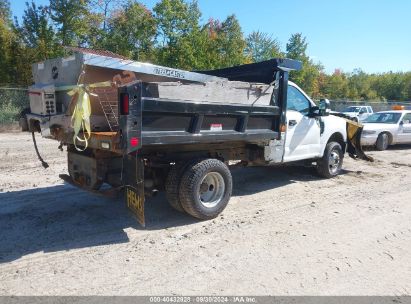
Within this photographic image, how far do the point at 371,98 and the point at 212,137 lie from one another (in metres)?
65.4

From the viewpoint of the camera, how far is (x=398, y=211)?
5848 mm

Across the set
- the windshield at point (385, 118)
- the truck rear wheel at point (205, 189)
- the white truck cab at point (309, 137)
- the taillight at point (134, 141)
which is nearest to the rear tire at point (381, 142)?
the windshield at point (385, 118)

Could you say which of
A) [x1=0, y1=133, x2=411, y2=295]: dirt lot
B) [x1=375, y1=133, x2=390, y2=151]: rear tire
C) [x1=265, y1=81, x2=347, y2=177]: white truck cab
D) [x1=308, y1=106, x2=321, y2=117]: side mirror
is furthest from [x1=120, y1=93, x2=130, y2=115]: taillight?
[x1=375, y1=133, x2=390, y2=151]: rear tire

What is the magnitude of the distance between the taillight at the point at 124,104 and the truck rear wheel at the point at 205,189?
1.26m

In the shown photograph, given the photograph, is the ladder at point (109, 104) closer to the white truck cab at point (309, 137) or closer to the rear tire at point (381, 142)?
the white truck cab at point (309, 137)

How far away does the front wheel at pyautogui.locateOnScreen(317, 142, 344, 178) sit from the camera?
7.96 metres

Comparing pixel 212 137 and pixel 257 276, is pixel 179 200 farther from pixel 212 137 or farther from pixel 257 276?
pixel 257 276

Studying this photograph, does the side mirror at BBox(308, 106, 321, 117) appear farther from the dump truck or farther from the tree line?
the tree line

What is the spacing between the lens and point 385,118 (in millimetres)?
14180

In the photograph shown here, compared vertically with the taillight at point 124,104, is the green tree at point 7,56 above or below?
above

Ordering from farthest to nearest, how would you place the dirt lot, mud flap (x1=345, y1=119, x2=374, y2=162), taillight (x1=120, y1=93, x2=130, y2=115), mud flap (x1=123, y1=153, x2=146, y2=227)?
mud flap (x1=345, y1=119, x2=374, y2=162) < mud flap (x1=123, y1=153, x2=146, y2=227) < taillight (x1=120, y1=93, x2=130, y2=115) < the dirt lot

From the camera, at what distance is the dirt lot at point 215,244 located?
3520 millimetres

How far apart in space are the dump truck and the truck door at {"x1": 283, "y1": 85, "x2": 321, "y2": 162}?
52 cm

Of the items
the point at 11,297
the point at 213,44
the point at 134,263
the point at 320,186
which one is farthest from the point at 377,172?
the point at 213,44
